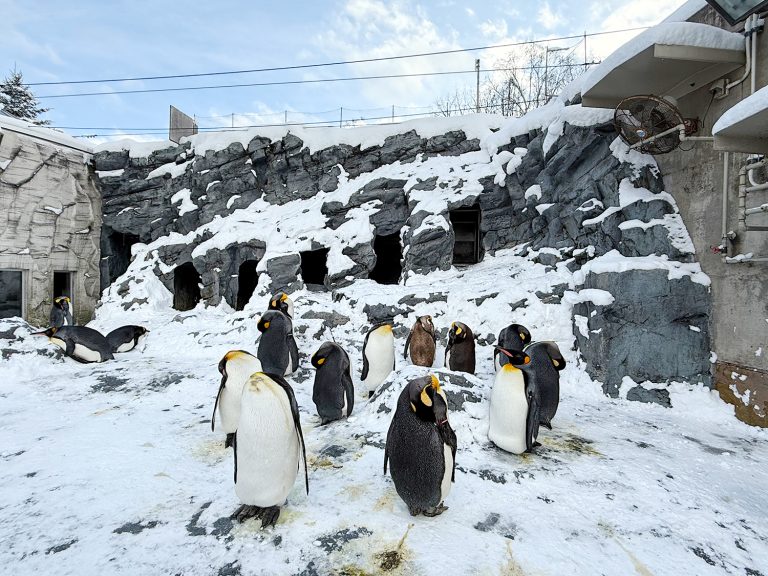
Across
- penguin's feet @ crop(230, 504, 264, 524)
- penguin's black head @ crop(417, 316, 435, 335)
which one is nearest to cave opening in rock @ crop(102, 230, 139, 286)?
penguin's black head @ crop(417, 316, 435, 335)

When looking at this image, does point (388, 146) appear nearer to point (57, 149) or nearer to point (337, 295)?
point (337, 295)

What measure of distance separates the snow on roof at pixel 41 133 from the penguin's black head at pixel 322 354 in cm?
1115

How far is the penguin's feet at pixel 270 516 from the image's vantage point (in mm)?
2403

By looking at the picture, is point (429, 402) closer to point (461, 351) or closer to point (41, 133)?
point (461, 351)

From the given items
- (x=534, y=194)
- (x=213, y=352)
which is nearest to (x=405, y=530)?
(x=213, y=352)

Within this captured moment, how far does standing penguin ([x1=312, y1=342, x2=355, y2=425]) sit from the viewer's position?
13.3 feet

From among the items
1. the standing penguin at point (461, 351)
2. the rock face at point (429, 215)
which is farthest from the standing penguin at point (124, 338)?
the standing penguin at point (461, 351)

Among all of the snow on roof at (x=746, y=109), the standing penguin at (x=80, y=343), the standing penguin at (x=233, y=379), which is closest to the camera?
the snow on roof at (x=746, y=109)

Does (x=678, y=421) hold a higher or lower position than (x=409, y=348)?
lower

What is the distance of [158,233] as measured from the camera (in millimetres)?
11820

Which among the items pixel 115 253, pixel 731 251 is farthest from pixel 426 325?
pixel 115 253

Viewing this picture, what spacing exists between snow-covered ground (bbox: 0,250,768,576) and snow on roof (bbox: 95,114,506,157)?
749 cm

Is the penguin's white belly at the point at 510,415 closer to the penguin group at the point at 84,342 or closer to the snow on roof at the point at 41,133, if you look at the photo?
the penguin group at the point at 84,342

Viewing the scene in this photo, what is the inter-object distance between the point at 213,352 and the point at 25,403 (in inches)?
112
